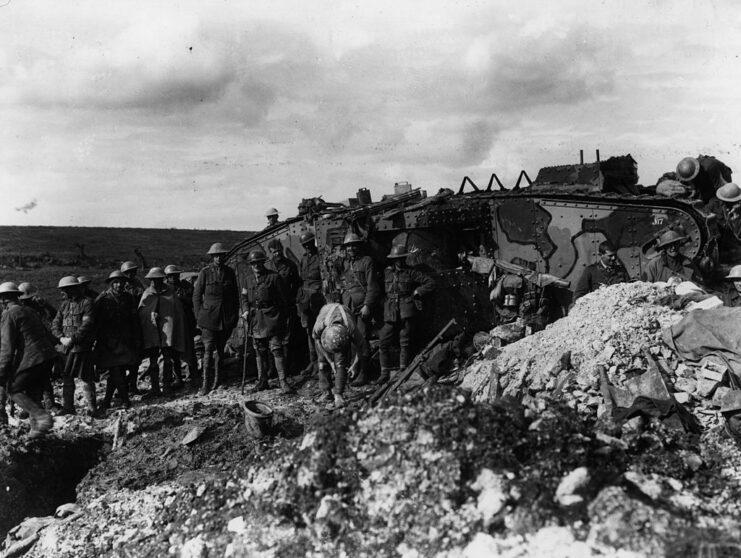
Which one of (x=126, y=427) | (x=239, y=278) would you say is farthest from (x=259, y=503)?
(x=239, y=278)

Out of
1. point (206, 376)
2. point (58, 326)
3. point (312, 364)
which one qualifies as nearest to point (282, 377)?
point (312, 364)

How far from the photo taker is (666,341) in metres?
6.95

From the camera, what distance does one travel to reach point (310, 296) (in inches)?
407

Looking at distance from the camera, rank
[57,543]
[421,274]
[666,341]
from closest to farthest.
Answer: [57,543] < [666,341] < [421,274]

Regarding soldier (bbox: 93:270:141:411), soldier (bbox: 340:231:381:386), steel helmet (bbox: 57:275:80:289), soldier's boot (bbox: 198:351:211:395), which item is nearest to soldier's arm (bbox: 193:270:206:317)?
soldier's boot (bbox: 198:351:211:395)

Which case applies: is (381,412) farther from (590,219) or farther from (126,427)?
(590,219)

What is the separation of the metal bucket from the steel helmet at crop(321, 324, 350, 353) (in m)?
1.05

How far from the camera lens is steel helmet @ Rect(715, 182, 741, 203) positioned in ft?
29.6

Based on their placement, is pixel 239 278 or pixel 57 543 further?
pixel 239 278

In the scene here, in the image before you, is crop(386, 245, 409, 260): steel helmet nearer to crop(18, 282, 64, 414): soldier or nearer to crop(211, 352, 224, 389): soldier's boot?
crop(211, 352, 224, 389): soldier's boot

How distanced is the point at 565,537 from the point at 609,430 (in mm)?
1702

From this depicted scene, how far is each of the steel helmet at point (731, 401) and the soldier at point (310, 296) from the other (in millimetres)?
5792

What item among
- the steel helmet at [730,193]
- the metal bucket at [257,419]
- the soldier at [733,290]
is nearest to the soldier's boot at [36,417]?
the metal bucket at [257,419]

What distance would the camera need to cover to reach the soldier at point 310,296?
1034cm
